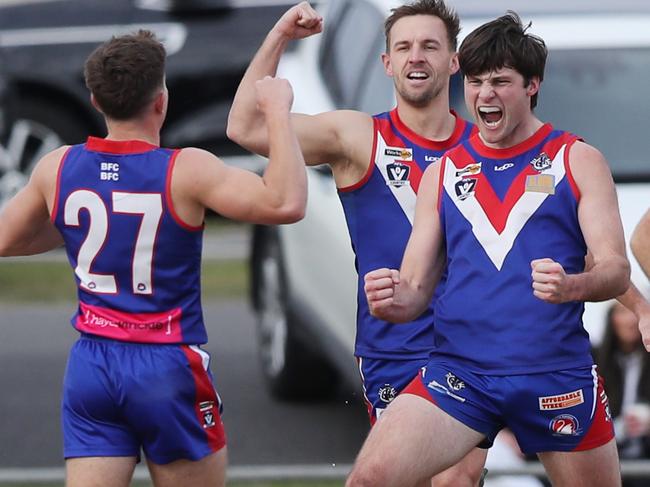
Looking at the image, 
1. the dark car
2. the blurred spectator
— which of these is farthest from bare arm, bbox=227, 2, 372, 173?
the dark car

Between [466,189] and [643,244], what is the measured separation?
0.67m

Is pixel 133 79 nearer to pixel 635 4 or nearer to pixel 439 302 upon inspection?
pixel 439 302

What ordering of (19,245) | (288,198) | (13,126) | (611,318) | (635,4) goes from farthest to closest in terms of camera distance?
(13,126) → (635,4) → (611,318) → (19,245) → (288,198)

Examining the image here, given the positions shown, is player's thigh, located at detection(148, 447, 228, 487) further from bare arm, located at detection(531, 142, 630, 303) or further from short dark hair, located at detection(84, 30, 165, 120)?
bare arm, located at detection(531, 142, 630, 303)

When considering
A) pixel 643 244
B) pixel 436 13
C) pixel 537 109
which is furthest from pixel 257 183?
pixel 537 109

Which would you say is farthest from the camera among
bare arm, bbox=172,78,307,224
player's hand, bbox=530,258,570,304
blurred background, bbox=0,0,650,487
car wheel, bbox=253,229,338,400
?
car wheel, bbox=253,229,338,400

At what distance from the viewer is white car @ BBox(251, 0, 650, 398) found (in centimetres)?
853

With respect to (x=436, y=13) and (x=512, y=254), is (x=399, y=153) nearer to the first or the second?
(x=436, y=13)

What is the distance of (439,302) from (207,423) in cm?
87

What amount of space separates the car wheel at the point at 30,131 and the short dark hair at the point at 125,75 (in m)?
9.89

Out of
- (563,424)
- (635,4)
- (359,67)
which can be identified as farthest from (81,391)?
(635,4)

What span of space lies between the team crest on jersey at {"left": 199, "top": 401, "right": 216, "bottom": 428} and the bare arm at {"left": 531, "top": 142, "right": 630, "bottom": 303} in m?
1.26

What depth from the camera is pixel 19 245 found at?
19.1 ft

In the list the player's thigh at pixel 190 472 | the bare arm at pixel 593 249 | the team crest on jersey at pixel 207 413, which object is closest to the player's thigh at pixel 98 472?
the player's thigh at pixel 190 472
